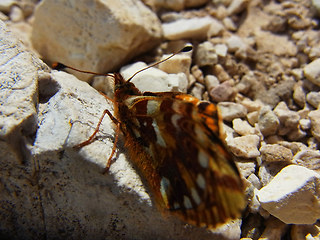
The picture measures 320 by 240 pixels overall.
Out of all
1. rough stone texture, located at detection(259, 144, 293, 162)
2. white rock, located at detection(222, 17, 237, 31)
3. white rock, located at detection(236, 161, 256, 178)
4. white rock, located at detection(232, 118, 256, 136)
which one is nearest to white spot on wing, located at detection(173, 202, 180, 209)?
white rock, located at detection(236, 161, 256, 178)

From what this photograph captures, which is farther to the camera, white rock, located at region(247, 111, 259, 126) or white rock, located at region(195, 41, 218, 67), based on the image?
white rock, located at region(195, 41, 218, 67)

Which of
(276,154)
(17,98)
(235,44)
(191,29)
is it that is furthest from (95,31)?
(276,154)

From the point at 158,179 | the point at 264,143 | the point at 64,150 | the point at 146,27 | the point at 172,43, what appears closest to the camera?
the point at 64,150

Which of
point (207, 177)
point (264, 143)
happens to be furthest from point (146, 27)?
point (207, 177)

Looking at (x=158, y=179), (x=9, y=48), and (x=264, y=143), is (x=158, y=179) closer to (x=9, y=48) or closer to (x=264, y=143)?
(x=264, y=143)

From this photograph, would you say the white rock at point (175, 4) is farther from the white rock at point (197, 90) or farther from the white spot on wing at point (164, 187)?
the white spot on wing at point (164, 187)

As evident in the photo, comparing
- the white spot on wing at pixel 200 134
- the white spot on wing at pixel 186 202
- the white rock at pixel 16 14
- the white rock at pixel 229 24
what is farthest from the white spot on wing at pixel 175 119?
the white rock at pixel 16 14

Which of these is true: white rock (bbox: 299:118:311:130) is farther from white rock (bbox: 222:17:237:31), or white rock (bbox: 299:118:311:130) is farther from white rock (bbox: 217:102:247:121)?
white rock (bbox: 222:17:237:31)
